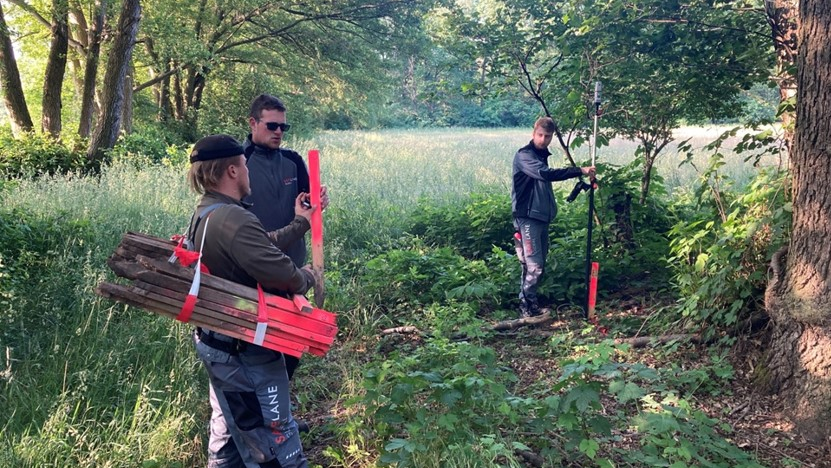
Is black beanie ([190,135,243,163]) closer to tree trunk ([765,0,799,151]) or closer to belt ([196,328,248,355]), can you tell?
belt ([196,328,248,355])

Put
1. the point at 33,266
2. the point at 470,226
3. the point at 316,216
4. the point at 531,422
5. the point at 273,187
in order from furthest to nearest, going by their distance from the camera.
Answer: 1. the point at 470,226
2. the point at 33,266
3. the point at 273,187
4. the point at 316,216
5. the point at 531,422

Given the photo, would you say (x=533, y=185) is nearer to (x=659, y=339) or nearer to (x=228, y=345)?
(x=659, y=339)

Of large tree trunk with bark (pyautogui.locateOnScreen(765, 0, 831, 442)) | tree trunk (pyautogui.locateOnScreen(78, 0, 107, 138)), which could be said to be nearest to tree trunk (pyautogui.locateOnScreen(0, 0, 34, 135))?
tree trunk (pyautogui.locateOnScreen(78, 0, 107, 138))

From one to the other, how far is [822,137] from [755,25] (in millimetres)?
2425

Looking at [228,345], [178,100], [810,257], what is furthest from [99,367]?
[178,100]

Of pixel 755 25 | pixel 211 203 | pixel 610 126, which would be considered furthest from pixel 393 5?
pixel 211 203

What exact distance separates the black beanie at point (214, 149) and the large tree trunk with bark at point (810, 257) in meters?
3.54

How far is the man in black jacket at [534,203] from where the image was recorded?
6.16 meters

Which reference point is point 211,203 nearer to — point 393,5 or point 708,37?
point 708,37

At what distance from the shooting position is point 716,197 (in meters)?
5.71

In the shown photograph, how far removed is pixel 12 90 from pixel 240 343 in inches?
615

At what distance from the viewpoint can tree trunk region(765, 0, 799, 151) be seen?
5.30 m

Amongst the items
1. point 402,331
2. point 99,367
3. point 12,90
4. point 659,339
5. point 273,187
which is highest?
point 12,90

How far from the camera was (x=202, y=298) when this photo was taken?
2646 mm
